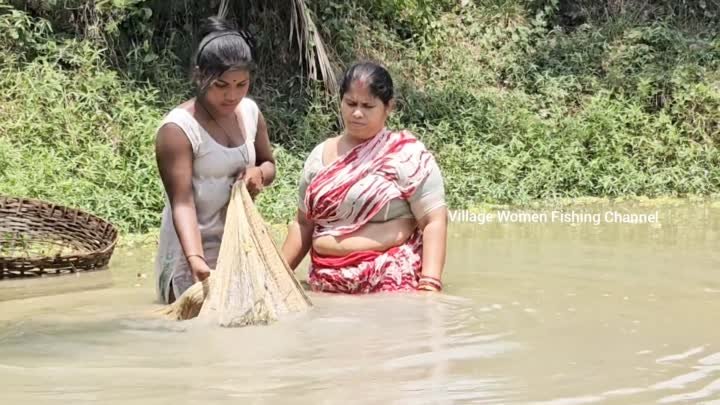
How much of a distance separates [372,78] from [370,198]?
21.0 inches

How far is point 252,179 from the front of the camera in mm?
4559

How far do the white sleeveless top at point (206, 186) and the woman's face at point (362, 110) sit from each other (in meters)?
0.41

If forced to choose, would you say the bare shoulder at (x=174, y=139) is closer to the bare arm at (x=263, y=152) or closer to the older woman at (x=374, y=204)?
the bare arm at (x=263, y=152)

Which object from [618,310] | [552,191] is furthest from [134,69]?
[618,310]

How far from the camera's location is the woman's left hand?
455 centimetres

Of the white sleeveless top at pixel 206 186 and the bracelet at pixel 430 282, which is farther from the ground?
the white sleeveless top at pixel 206 186

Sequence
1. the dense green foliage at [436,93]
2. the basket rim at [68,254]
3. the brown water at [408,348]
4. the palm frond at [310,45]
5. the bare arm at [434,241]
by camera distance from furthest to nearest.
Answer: the palm frond at [310,45], the dense green foliage at [436,93], the basket rim at [68,254], the bare arm at [434,241], the brown water at [408,348]

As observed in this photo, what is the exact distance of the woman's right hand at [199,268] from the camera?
14.3 ft

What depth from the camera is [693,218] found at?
849 cm

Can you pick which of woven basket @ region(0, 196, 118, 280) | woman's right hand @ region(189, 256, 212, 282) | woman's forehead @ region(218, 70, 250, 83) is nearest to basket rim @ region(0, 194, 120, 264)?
woven basket @ region(0, 196, 118, 280)

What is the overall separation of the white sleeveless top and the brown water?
0.87 ft

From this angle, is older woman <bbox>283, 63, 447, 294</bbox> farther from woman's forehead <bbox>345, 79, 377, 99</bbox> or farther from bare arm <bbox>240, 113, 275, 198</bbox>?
bare arm <bbox>240, 113, 275, 198</bbox>

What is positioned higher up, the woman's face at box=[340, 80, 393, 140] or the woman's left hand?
the woman's face at box=[340, 80, 393, 140]

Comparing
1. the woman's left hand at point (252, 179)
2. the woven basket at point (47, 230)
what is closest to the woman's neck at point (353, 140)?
the woman's left hand at point (252, 179)
